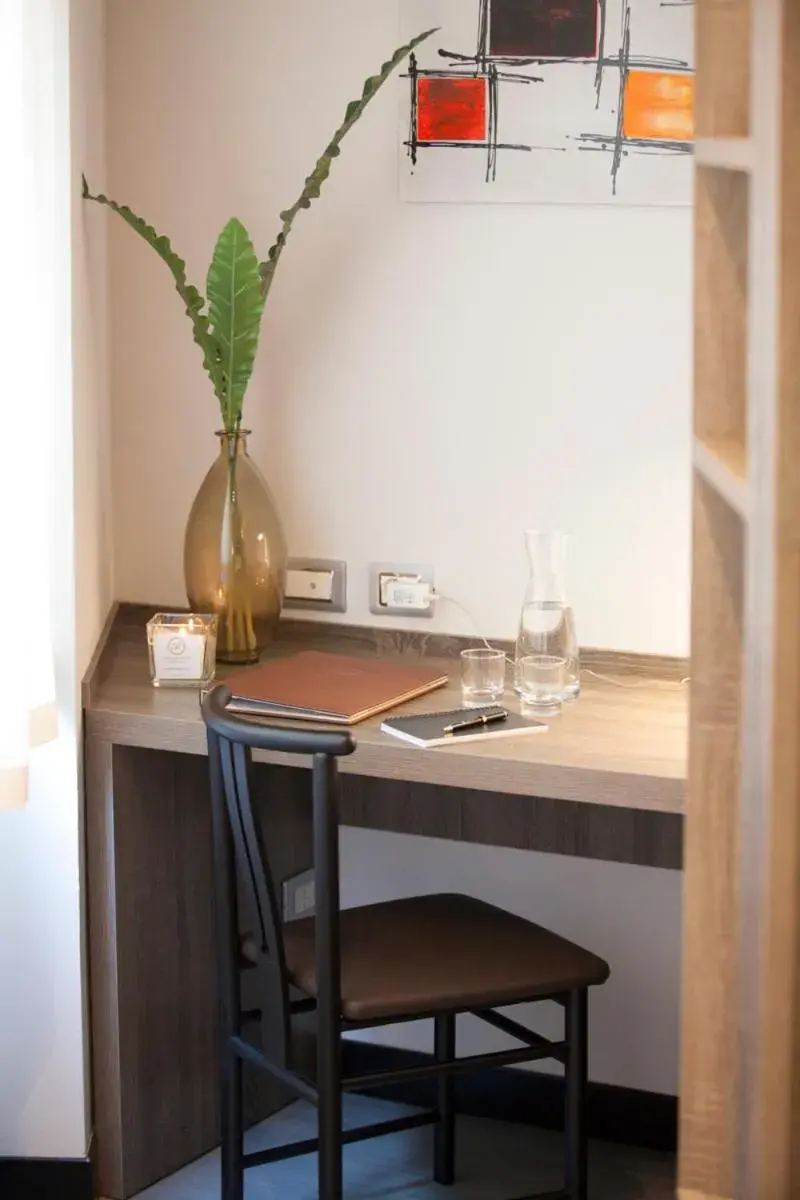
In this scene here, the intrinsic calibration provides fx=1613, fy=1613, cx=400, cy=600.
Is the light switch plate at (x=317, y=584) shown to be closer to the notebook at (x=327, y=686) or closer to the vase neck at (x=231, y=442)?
the notebook at (x=327, y=686)

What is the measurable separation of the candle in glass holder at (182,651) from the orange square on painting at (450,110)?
2.76ft

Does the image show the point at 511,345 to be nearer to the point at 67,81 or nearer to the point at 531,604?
the point at 531,604

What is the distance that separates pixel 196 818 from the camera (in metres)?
2.52

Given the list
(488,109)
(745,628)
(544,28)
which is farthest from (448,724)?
(745,628)

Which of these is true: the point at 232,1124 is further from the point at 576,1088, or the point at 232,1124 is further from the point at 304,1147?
the point at 576,1088

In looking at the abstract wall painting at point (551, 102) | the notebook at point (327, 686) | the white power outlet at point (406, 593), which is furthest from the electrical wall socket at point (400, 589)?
the abstract wall painting at point (551, 102)

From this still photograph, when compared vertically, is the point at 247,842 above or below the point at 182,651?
below

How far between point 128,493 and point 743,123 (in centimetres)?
185

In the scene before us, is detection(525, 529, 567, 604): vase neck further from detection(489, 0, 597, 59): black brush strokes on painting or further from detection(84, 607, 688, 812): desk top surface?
detection(489, 0, 597, 59): black brush strokes on painting

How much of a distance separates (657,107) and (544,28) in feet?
0.70

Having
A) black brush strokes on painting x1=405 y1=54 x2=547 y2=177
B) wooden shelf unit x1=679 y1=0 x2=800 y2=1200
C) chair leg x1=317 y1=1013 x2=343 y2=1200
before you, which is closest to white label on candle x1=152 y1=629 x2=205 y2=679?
chair leg x1=317 y1=1013 x2=343 y2=1200

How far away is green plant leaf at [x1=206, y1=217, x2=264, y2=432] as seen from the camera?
244 cm

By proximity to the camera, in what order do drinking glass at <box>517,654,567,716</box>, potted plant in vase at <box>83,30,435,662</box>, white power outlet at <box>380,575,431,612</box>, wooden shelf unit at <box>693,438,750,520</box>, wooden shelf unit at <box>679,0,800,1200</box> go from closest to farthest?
wooden shelf unit at <box>679,0,800,1200</box> → wooden shelf unit at <box>693,438,750,520</box> → drinking glass at <box>517,654,567,716</box> → potted plant in vase at <box>83,30,435,662</box> → white power outlet at <box>380,575,431,612</box>

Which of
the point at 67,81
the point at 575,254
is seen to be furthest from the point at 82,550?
the point at 575,254
